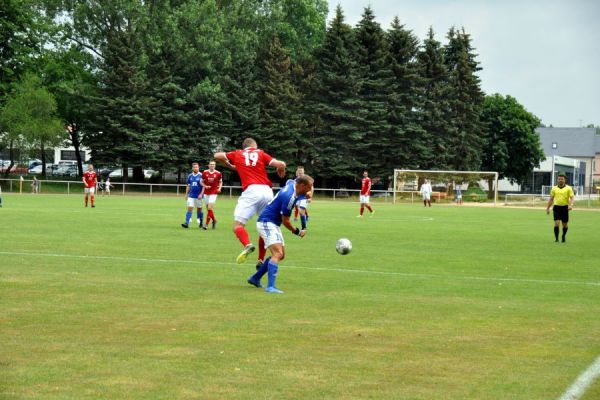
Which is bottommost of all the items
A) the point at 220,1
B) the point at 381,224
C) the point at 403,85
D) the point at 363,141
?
the point at 381,224

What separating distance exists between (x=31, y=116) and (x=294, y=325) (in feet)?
193

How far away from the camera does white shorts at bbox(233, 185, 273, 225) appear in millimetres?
14797

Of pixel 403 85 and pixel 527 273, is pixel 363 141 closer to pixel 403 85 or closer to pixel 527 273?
pixel 403 85

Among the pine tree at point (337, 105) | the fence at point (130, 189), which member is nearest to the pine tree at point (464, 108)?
the pine tree at point (337, 105)

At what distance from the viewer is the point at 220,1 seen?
77312 mm

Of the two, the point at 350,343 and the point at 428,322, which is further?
the point at 428,322

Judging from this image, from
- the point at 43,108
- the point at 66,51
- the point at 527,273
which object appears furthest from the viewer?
the point at 66,51

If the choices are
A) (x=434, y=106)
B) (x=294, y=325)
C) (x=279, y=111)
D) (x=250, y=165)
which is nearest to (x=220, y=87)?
(x=279, y=111)

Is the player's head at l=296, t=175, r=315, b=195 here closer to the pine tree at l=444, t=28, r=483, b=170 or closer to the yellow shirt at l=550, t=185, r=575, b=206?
the yellow shirt at l=550, t=185, r=575, b=206

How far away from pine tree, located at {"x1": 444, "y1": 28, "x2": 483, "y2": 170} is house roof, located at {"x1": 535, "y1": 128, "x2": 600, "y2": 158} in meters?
64.2

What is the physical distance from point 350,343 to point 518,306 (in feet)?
12.1

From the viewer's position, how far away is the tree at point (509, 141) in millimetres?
91938

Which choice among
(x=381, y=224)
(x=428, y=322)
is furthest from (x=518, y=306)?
(x=381, y=224)

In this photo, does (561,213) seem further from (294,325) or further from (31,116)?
(31,116)
